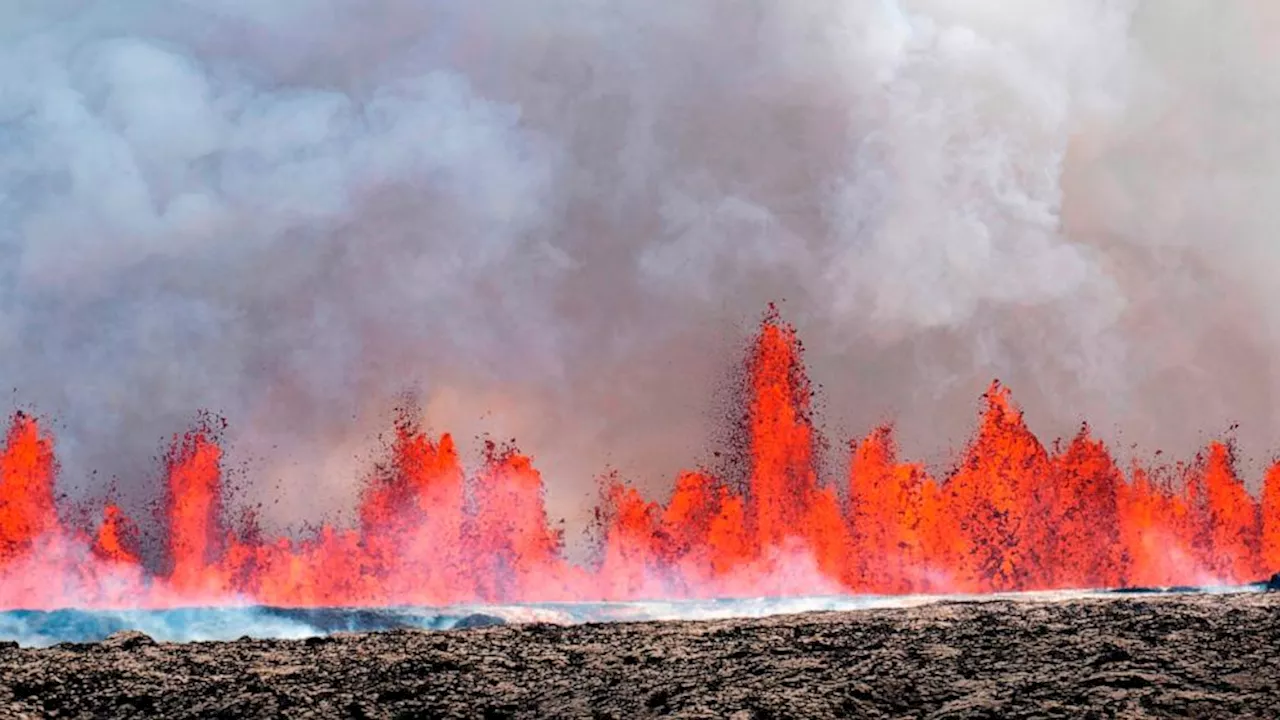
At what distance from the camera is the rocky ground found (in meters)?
12.8

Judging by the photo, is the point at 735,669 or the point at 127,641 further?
the point at 127,641

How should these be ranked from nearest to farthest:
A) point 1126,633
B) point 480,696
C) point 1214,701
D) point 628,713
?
point 1214,701 < point 628,713 < point 480,696 < point 1126,633

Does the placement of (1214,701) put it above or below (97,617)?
below

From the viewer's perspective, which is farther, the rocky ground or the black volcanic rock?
the black volcanic rock

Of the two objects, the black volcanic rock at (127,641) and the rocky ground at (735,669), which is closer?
the rocky ground at (735,669)

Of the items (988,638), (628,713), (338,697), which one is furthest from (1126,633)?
(338,697)

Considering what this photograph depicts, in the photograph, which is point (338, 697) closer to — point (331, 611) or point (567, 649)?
point (567, 649)

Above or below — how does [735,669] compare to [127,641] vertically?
below

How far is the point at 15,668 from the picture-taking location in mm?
15516

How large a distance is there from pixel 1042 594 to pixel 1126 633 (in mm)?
7233

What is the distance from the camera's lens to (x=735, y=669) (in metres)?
14.4

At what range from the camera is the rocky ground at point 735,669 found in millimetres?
12766

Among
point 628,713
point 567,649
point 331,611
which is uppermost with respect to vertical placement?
point 331,611

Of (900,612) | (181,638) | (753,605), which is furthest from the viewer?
(753,605)
